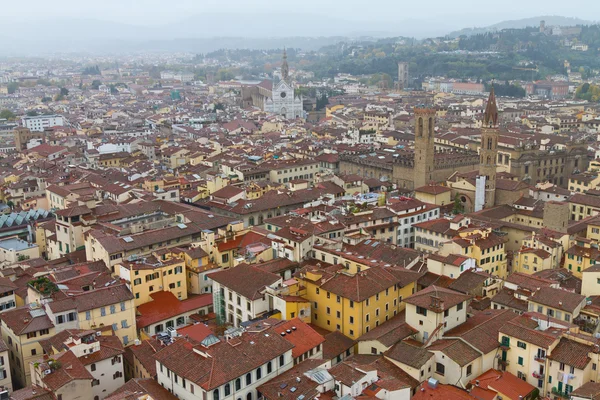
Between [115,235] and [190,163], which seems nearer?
[115,235]

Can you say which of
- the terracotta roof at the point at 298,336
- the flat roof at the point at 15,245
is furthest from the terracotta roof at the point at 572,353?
the flat roof at the point at 15,245

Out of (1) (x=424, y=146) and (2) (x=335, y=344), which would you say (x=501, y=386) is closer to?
(2) (x=335, y=344)

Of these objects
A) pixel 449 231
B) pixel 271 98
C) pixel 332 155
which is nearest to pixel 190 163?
pixel 332 155

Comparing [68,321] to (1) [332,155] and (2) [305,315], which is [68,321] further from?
(1) [332,155]

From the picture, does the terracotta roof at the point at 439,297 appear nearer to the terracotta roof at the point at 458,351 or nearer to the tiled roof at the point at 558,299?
the terracotta roof at the point at 458,351

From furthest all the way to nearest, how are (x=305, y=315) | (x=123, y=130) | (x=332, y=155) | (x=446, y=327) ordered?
(x=123, y=130) < (x=332, y=155) < (x=305, y=315) < (x=446, y=327)

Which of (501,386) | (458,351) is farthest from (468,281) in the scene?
(501,386)

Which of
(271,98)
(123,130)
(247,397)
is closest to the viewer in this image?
(247,397)
